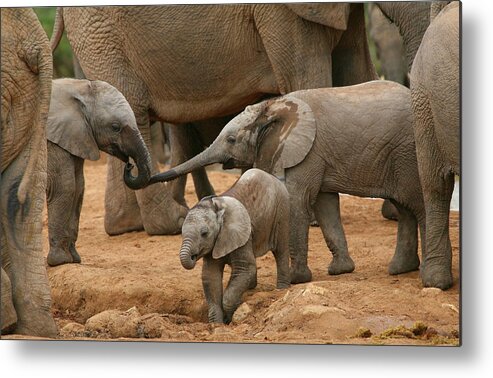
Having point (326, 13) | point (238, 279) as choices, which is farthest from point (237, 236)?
point (326, 13)

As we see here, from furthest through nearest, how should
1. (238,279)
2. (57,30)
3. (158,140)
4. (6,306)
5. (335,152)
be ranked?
(158,140) < (57,30) < (335,152) < (238,279) < (6,306)

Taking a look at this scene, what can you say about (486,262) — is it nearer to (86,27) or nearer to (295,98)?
(295,98)

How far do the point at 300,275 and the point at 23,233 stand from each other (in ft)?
3.40

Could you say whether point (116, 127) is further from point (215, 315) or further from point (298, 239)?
point (215, 315)

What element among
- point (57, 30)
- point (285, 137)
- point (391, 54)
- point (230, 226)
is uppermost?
point (391, 54)

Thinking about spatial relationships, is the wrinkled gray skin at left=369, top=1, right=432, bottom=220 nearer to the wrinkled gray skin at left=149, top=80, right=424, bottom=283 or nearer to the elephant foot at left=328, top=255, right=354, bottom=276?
the wrinkled gray skin at left=149, top=80, right=424, bottom=283

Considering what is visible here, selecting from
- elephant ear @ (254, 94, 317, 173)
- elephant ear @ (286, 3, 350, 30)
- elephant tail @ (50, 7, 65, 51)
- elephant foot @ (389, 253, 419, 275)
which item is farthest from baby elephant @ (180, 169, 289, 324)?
elephant tail @ (50, 7, 65, 51)

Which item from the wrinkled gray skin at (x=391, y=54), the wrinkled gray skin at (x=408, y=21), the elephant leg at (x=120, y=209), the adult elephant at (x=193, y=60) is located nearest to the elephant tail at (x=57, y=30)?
the adult elephant at (x=193, y=60)

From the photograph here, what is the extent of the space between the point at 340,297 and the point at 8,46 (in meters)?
1.29

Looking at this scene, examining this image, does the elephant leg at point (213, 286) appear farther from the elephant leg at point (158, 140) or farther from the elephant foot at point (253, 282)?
the elephant leg at point (158, 140)

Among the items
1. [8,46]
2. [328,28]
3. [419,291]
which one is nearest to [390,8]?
[328,28]

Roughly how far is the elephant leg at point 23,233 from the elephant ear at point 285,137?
923mm

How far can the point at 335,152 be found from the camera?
6.03 metres

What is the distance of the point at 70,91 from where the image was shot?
6141mm
